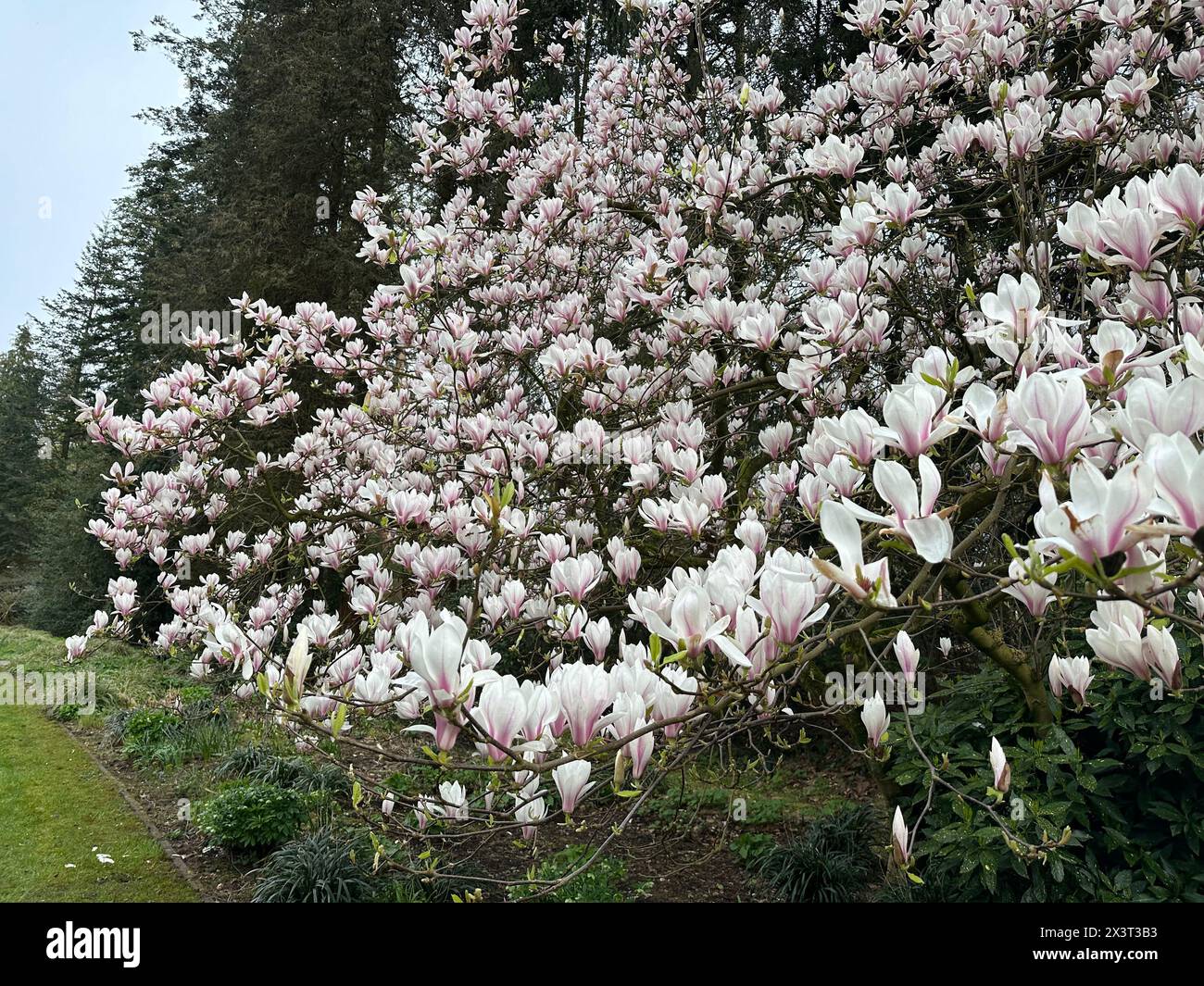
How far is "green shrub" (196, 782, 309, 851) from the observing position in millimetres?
3943

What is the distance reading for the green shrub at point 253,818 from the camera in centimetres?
394

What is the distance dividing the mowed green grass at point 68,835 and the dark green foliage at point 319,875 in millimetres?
556

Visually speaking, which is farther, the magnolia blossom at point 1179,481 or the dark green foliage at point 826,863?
the dark green foliage at point 826,863

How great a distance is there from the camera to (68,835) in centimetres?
444

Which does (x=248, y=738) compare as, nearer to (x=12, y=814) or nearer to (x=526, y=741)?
(x=12, y=814)

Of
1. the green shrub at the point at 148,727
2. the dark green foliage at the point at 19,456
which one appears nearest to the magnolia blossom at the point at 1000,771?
the green shrub at the point at 148,727

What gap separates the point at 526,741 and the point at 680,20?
4577 millimetres

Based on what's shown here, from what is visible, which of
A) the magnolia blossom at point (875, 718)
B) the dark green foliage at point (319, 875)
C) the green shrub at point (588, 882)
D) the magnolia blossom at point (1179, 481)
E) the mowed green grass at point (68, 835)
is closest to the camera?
the magnolia blossom at point (1179, 481)

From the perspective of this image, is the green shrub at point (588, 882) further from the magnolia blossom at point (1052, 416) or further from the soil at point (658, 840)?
the magnolia blossom at point (1052, 416)

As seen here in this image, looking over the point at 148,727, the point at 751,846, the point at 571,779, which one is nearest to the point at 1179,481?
the point at 571,779

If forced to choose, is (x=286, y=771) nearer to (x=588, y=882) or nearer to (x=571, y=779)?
(x=588, y=882)

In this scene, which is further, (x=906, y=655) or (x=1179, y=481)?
(x=906, y=655)

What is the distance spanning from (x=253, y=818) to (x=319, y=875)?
2.76 ft
